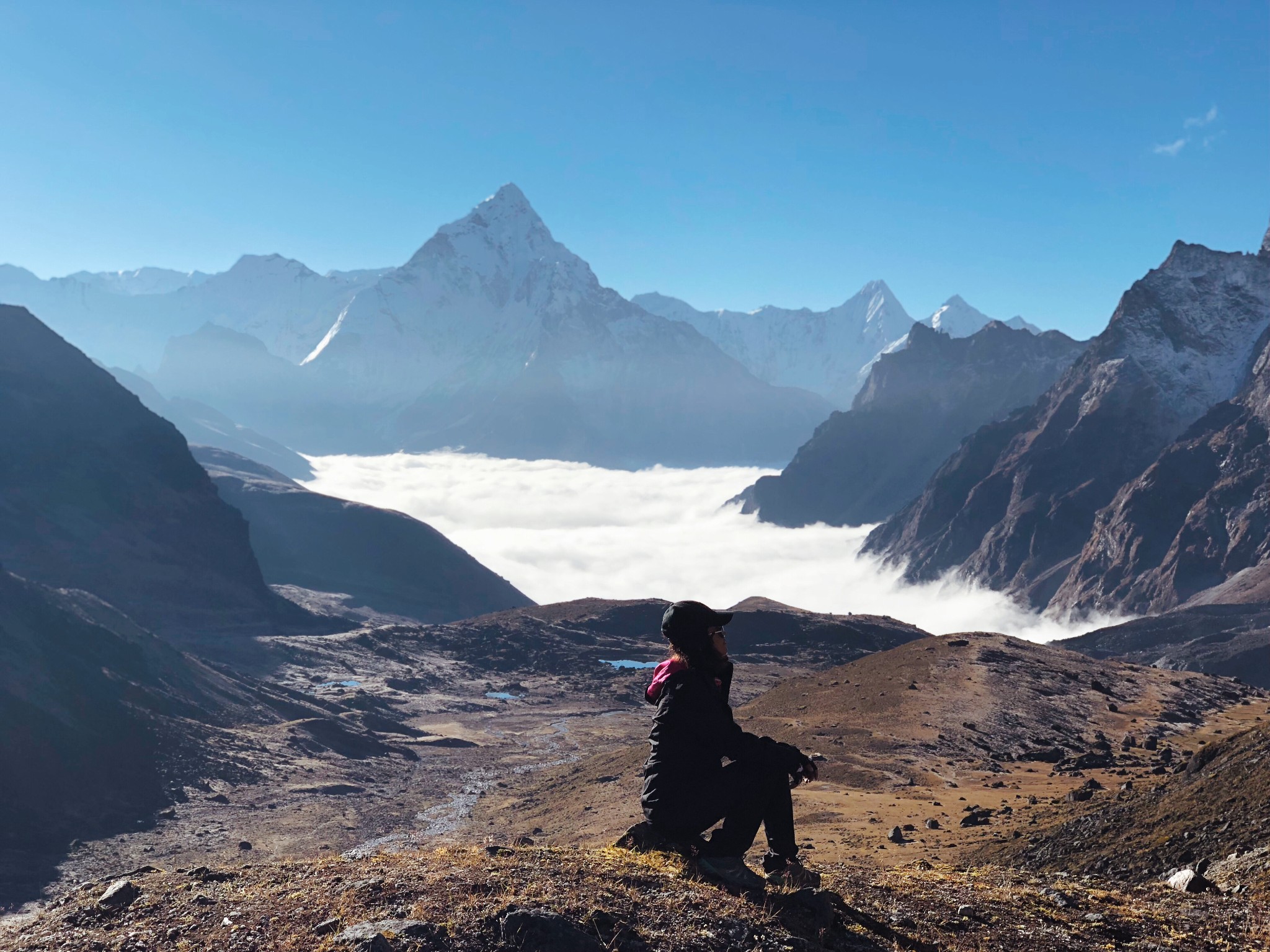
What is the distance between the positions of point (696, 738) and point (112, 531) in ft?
634

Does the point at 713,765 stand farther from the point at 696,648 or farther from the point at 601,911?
the point at 601,911

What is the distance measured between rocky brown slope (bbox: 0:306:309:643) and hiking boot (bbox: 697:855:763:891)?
16770 cm

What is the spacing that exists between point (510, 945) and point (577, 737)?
110801mm

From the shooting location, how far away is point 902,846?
29.5 meters

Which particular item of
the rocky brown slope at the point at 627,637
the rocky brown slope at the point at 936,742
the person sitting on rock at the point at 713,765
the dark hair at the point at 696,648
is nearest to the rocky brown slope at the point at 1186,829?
the rocky brown slope at the point at 936,742

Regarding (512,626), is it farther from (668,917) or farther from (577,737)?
(668,917)

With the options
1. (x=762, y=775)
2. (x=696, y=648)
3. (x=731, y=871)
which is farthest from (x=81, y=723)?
(x=762, y=775)

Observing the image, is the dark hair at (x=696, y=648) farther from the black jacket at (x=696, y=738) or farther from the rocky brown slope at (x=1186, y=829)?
the rocky brown slope at (x=1186, y=829)

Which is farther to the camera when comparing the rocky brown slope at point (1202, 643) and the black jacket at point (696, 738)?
the rocky brown slope at point (1202, 643)

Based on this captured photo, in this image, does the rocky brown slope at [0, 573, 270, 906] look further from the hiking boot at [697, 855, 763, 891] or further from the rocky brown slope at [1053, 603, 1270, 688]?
the rocky brown slope at [1053, 603, 1270, 688]

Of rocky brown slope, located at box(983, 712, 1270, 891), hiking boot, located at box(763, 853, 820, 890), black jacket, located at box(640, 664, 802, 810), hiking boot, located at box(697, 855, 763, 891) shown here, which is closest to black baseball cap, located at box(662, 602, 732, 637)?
black jacket, located at box(640, 664, 802, 810)

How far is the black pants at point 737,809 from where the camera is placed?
428 inches

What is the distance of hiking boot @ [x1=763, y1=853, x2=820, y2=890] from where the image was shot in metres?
10.9

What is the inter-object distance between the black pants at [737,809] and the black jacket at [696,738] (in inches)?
2.8
